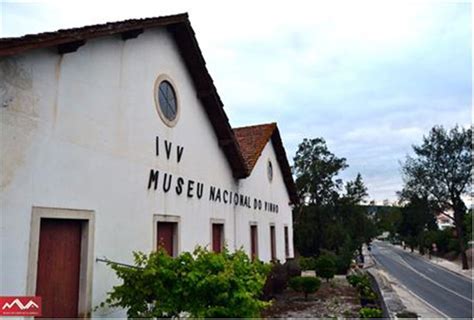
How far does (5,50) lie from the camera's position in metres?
4.47

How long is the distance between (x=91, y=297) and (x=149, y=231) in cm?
188

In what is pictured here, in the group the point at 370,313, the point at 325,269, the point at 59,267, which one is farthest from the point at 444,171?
the point at 59,267

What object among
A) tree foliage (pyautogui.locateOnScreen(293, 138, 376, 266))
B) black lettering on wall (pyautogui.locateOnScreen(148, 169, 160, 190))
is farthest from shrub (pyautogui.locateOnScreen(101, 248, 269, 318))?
tree foliage (pyautogui.locateOnScreen(293, 138, 376, 266))

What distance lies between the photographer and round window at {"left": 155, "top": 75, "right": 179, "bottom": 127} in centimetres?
848

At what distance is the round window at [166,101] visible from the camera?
848cm

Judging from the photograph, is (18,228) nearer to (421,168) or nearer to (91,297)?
(91,297)

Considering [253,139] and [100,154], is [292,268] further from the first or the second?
[100,154]

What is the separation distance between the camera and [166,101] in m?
8.91

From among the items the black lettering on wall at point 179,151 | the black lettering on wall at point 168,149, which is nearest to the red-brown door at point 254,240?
the black lettering on wall at point 179,151

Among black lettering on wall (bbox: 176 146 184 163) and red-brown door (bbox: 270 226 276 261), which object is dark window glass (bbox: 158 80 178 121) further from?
red-brown door (bbox: 270 226 276 261)

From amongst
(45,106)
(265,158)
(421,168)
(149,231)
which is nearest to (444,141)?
(421,168)

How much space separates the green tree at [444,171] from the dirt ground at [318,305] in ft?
80.6

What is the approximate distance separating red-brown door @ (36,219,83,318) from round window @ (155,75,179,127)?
133 inches

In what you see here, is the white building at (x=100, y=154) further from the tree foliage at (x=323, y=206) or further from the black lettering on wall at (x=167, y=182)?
the tree foliage at (x=323, y=206)
